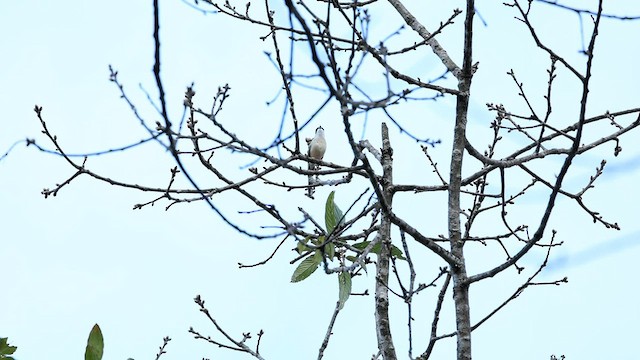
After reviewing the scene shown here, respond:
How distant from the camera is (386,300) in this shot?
3117 mm

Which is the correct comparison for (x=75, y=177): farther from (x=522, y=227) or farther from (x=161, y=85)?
(x=522, y=227)

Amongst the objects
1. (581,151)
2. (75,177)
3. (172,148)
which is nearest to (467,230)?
(581,151)

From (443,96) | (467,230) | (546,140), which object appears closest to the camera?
(443,96)

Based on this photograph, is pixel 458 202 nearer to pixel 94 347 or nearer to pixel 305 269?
pixel 305 269

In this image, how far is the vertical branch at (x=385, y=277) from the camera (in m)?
3.00

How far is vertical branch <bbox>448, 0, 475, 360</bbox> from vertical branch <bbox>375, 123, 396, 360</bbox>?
0.86ft

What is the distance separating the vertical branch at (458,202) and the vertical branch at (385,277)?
0.26 metres

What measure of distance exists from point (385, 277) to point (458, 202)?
→ 466 millimetres

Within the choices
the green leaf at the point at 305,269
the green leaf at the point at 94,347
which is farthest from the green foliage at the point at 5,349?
the green leaf at the point at 305,269

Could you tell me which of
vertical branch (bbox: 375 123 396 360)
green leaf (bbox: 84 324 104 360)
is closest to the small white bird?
vertical branch (bbox: 375 123 396 360)

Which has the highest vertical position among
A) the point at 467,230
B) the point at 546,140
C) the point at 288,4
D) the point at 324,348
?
the point at 546,140

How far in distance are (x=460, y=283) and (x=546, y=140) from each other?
2.91 feet

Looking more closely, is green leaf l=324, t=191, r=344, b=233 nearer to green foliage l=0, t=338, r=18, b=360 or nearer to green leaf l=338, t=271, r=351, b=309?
green leaf l=338, t=271, r=351, b=309

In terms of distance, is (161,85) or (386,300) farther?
(386,300)
